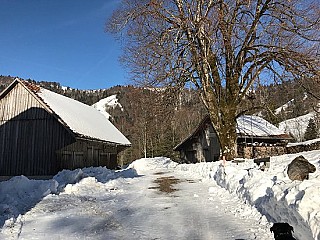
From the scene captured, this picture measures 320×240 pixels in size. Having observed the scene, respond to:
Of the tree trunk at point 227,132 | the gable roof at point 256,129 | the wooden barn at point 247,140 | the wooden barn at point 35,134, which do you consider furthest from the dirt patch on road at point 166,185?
the gable roof at point 256,129

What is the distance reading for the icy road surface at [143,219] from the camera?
19.3 ft

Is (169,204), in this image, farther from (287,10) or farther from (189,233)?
(287,10)

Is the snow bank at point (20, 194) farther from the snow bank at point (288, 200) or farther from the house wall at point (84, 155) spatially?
the house wall at point (84, 155)

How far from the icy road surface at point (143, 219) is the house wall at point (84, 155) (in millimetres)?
11633

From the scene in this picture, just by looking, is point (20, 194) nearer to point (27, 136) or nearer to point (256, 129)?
point (27, 136)

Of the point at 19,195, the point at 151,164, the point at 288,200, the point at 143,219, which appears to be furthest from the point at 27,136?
the point at 151,164

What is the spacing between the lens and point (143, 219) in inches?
282

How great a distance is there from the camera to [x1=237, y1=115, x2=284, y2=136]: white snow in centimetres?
2997

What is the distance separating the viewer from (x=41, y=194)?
9984 millimetres

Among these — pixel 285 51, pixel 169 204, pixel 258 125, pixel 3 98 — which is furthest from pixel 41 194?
pixel 258 125

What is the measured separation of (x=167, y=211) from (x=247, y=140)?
921 inches

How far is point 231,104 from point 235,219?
10.1 meters

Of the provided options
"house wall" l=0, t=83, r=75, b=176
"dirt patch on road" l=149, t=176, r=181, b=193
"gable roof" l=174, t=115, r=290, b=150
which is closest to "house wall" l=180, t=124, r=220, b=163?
"gable roof" l=174, t=115, r=290, b=150

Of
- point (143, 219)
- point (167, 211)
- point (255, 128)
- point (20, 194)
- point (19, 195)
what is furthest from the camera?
point (255, 128)
